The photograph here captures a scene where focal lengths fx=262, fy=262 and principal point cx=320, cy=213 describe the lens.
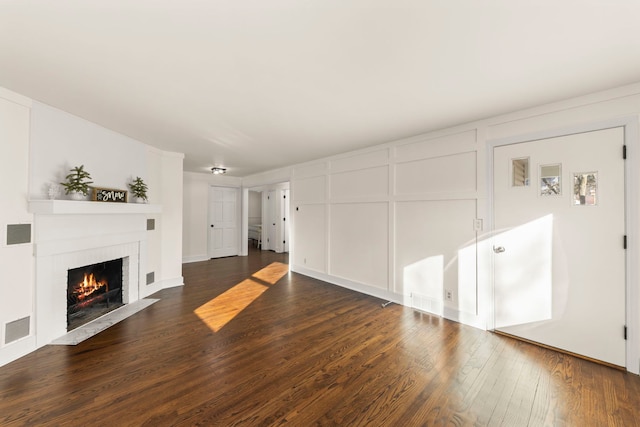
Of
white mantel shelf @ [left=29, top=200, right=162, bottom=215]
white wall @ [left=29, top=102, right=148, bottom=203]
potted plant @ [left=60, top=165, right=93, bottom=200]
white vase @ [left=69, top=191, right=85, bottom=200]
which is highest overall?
white wall @ [left=29, top=102, right=148, bottom=203]

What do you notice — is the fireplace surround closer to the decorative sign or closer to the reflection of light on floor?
the decorative sign

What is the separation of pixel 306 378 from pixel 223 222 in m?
6.31

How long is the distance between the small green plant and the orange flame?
1124 mm

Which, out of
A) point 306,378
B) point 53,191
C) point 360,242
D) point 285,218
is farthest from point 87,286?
point 285,218

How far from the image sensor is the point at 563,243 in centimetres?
255

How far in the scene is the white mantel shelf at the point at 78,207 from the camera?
8.19ft

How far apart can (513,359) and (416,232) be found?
5.70ft

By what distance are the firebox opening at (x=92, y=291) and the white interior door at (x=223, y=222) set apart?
3678 millimetres

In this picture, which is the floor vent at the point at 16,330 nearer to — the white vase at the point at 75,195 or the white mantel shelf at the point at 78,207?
the white mantel shelf at the point at 78,207

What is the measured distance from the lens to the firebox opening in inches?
121

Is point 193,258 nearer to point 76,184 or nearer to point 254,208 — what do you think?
point 254,208

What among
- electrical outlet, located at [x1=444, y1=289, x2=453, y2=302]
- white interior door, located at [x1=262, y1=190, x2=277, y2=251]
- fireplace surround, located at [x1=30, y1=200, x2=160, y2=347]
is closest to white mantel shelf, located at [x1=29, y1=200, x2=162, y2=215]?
fireplace surround, located at [x1=30, y1=200, x2=160, y2=347]

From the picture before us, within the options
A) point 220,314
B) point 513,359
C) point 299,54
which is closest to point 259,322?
point 220,314

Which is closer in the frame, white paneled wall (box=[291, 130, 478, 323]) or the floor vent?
the floor vent
